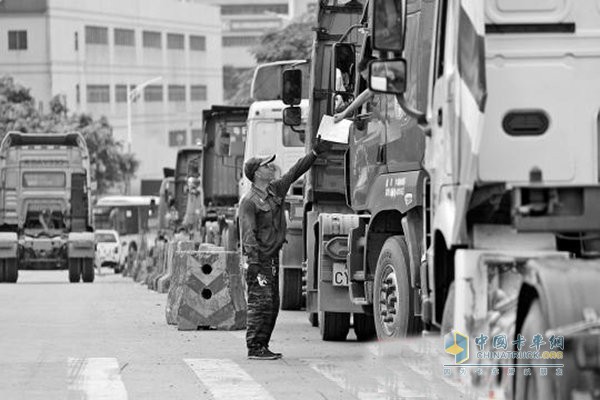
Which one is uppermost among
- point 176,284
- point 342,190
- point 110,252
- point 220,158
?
point 220,158

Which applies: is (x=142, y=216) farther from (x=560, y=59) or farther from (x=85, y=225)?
(x=560, y=59)

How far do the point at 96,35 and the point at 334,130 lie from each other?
276 feet

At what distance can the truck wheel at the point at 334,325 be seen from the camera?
1767cm

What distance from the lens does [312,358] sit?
15664 mm

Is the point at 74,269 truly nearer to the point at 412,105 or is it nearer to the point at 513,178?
the point at 412,105

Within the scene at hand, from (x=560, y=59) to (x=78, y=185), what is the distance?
30531 millimetres

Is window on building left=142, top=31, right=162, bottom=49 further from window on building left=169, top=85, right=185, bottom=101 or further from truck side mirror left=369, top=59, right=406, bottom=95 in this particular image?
truck side mirror left=369, top=59, right=406, bottom=95

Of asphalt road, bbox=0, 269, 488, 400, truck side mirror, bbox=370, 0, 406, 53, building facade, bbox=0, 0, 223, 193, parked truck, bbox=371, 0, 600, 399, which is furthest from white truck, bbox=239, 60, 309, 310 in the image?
building facade, bbox=0, 0, 223, 193

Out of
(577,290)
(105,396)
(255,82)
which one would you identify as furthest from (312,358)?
(255,82)

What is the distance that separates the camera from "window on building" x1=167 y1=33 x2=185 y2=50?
10744 centimetres

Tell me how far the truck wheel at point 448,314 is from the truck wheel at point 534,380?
50.7 inches

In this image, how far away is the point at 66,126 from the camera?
252 feet

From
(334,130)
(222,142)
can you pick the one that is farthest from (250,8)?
(334,130)

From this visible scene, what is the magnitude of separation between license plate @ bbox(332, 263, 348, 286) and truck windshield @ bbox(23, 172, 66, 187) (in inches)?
954
